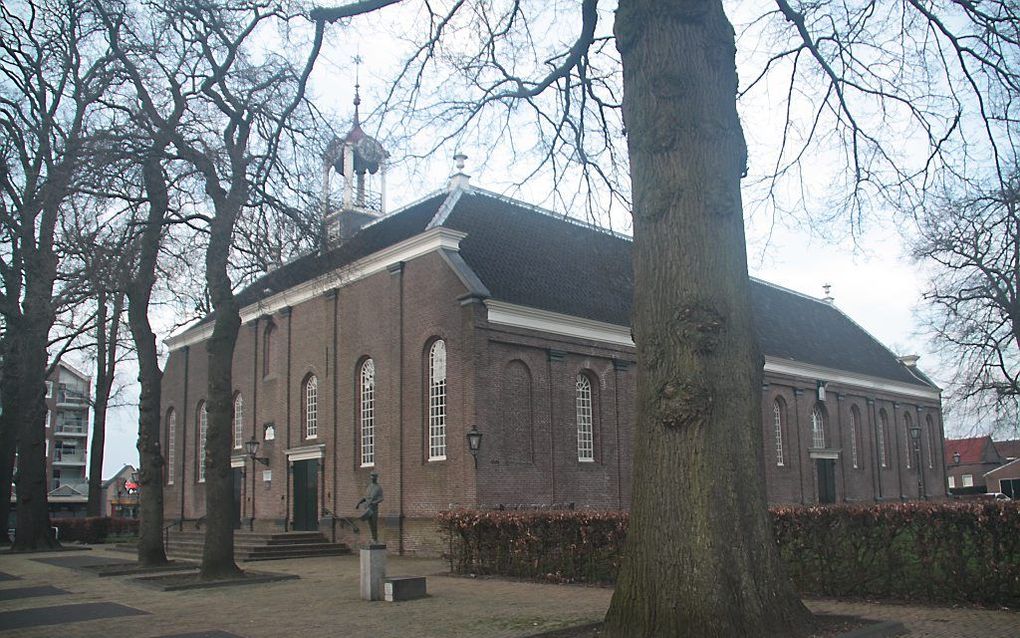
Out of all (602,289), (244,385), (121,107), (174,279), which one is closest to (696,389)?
(121,107)

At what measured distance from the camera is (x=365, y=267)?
27.1 meters

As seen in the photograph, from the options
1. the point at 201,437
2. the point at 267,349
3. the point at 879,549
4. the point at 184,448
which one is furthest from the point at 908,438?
the point at 879,549

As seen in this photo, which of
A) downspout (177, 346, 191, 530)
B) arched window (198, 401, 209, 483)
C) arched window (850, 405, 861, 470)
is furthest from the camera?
arched window (850, 405, 861, 470)

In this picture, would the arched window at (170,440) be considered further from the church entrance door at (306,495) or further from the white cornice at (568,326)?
the white cornice at (568,326)

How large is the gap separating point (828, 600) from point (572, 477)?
1365 cm

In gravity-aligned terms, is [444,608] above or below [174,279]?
below

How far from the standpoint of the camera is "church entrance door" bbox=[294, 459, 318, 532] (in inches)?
1118

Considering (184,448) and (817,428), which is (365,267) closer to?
(184,448)

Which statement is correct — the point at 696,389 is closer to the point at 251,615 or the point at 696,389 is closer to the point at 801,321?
the point at 251,615

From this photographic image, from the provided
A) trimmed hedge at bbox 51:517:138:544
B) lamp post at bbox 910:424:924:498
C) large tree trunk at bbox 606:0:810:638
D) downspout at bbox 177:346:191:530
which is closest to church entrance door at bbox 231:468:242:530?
downspout at bbox 177:346:191:530

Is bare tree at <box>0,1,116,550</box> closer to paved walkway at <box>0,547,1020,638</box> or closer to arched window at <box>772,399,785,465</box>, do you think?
paved walkway at <box>0,547,1020,638</box>

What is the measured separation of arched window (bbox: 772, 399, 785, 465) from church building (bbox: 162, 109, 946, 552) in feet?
0.37

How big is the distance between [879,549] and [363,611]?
731cm

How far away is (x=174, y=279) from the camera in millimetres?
20375
